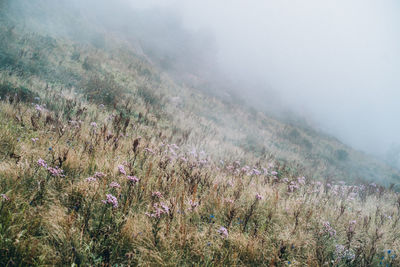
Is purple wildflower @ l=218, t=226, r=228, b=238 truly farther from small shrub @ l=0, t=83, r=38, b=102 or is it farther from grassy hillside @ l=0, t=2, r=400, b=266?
small shrub @ l=0, t=83, r=38, b=102

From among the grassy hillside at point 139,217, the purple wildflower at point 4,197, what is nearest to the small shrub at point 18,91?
the grassy hillside at point 139,217

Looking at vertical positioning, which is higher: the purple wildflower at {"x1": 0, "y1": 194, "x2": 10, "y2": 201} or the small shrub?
the purple wildflower at {"x1": 0, "y1": 194, "x2": 10, "y2": 201}

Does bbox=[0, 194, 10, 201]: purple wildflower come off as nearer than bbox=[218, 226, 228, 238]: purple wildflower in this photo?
Yes

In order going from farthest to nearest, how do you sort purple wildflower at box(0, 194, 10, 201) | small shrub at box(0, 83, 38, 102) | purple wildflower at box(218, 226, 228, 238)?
small shrub at box(0, 83, 38, 102)
purple wildflower at box(218, 226, 228, 238)
purple wildflower at box(0, 194, 10, 201)

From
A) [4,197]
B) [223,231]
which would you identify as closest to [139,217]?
[223,231]

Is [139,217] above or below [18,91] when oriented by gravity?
above

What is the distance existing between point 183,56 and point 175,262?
36839mm

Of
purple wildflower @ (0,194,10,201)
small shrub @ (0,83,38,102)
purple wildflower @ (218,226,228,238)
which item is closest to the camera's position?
purple wildflower @ (0,194,10,201)

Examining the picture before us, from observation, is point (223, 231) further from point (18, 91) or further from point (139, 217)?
point (18, 91)

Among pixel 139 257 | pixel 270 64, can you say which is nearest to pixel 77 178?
pixel 139 257

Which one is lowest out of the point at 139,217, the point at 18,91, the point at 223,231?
the point at 18,91

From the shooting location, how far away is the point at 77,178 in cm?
239

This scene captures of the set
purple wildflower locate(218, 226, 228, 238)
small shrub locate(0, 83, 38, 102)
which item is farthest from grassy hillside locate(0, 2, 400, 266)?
small shrub locate(0, 83, 38, 102)

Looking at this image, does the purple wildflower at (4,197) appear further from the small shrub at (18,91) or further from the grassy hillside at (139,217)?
the small shrub at (18,91)
